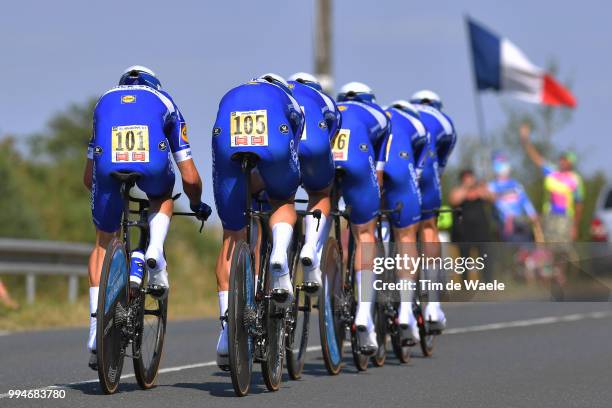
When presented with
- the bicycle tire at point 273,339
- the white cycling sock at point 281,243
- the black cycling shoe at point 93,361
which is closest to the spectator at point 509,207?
the bicycle tire at point 273,339

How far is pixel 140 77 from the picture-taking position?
34.5 ft

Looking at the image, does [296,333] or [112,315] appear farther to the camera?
[296,333]

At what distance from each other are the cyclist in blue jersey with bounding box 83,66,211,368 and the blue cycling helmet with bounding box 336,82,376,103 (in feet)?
8.21

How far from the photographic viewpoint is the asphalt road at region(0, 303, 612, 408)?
10.1m

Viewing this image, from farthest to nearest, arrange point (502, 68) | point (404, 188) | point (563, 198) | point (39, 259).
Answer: point (502, 68), point (563, 198), point (39, 259), point (404, 188)

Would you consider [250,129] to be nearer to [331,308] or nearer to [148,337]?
[148,337]

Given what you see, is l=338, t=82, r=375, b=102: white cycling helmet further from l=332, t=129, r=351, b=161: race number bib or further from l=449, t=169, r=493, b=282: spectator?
l=449, t=169, r=493, b=282: spectator

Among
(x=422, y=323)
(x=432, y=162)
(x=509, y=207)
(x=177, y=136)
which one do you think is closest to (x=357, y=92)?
(x=432, y=162)

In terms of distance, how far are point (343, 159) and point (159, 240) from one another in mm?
2352

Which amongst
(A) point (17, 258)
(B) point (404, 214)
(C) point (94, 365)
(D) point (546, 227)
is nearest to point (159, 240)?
(C) point (94, 365)

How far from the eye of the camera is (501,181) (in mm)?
27328

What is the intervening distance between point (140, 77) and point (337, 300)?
8.87ft

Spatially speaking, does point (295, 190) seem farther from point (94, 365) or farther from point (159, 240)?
point (94, 365)

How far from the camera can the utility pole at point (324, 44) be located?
85.4 ft
